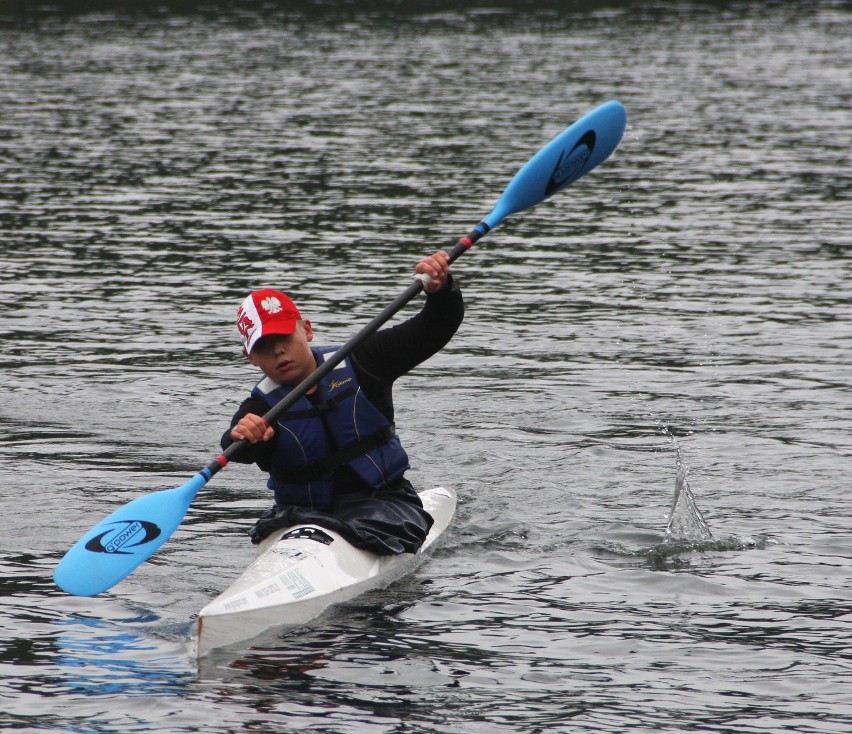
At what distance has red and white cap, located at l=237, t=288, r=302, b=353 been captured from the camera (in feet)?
24.9

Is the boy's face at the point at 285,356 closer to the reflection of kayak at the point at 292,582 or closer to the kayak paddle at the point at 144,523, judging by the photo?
the kayak paddle at the point at 144,523

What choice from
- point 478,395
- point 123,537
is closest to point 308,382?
point 123,537

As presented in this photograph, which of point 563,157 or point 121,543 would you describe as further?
point 563,157

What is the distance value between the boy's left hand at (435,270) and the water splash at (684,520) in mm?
2229

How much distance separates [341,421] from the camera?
309 inches

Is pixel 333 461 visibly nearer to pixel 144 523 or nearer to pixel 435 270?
pixel 144 523

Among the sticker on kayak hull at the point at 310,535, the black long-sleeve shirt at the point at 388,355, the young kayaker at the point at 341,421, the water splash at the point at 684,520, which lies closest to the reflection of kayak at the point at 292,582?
the sticker on kayak hull at the point at 310,535

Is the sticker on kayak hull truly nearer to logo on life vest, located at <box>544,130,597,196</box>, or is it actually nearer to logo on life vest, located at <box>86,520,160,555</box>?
logo on life vest, located at <box>86,520,160,555</box>

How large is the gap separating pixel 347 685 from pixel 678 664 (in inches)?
62.0

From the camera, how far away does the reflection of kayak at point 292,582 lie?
22.9 ft

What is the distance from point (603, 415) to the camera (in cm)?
1156

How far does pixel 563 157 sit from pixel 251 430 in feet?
10.1

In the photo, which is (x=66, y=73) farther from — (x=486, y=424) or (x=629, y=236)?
(x=486, y=424)

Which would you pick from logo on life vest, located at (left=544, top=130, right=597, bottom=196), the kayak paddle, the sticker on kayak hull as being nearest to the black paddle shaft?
the kayak paddle
